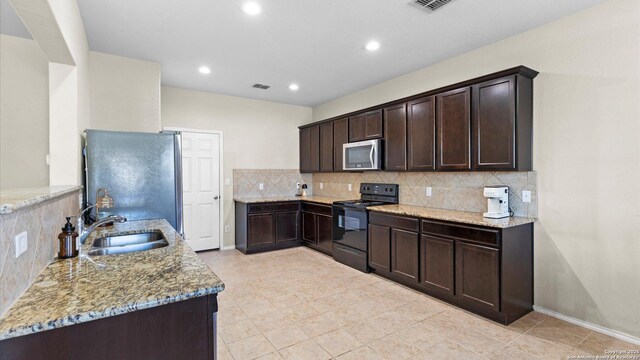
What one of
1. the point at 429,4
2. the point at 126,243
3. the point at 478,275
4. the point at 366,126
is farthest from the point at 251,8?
the point at 478,275

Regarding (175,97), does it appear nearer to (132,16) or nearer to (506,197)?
(132,16)

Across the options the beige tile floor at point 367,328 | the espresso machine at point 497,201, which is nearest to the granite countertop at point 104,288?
the beige tile floor at point 367,328

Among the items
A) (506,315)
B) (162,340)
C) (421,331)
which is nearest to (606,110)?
(506,315)

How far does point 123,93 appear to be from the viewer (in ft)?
12.0

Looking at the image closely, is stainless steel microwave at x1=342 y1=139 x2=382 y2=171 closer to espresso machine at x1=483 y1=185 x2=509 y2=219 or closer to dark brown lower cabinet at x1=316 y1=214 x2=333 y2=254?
dark brown lower cabinet at x1=316 y1=214 x2=333 y2=254

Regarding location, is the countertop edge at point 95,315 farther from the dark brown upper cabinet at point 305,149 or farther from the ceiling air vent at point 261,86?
the dark brown upper cabinet at point 305,149

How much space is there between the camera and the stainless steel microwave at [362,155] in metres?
4.27

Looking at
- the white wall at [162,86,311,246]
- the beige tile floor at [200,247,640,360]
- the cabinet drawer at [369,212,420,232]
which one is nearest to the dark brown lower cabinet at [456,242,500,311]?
the beige tile floor at [200,247,640,360]

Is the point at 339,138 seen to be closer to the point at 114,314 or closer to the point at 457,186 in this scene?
the point at 457,186

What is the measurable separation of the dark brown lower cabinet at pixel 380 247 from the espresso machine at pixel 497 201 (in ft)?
3.76

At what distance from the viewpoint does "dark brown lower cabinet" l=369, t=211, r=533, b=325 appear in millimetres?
2725

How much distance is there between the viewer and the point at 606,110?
8.43 feet

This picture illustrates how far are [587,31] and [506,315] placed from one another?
8.30 ft

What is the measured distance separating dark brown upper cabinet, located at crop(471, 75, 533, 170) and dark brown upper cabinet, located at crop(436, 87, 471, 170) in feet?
0.30
